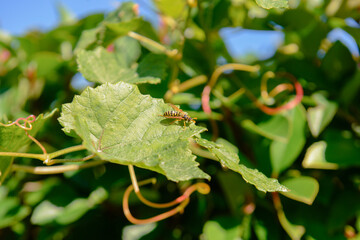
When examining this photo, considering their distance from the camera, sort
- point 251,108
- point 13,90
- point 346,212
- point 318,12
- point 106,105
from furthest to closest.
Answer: point 13,90, point 318,12, point 251,108, point 346,212, point 106,105

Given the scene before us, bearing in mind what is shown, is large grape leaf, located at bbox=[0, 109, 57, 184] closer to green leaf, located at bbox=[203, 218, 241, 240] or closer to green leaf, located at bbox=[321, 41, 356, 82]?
green leaf, located at bbox=[203, 218, 241, 240]

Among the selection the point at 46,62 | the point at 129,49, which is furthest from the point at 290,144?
the point at 46,62

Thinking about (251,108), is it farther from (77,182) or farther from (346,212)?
(77,182)

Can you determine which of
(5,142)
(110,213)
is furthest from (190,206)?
(5,142)

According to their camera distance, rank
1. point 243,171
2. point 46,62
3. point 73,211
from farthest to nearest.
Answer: point 46,62 < point 73,211 < point 243,171

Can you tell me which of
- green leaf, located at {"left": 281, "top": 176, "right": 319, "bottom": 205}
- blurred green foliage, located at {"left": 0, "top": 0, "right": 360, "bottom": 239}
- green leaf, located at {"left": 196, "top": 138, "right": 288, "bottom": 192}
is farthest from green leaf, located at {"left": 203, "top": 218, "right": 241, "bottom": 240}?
green leaf, located at {"left": 196, "top": 138, "right": 288, "bottom": 192}

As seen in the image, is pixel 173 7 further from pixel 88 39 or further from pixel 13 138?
pixel 13 138
